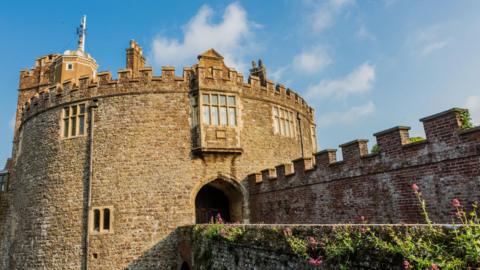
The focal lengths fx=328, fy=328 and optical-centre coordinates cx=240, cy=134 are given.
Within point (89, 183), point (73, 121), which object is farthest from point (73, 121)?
point (89, 183)

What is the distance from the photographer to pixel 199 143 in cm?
1590

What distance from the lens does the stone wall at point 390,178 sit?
7875 millimetres

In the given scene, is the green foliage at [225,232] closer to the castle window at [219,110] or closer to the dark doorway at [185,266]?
the dark doorway at [185,266]

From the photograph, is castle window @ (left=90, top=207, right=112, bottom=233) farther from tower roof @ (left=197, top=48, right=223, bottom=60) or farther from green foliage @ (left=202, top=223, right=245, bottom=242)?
tower roof @ (left=197, top=48, right=223, bottom=60)

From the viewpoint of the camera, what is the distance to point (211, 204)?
1853 centimetres

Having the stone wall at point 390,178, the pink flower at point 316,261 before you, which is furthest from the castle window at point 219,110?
the pink flower at point 316,261

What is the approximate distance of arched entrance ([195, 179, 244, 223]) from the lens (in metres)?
16.9

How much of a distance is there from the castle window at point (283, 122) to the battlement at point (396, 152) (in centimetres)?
557

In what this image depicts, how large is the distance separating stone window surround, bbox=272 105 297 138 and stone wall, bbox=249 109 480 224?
4.96 m

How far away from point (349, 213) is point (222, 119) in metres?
8.06

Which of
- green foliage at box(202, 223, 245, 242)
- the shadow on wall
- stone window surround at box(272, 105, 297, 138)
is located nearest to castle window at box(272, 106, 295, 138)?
stone window surround at box(272, 105, 297, 138)

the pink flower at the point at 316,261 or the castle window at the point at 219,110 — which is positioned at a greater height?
the castle window at the point at 219,110

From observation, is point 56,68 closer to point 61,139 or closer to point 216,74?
point 61,139

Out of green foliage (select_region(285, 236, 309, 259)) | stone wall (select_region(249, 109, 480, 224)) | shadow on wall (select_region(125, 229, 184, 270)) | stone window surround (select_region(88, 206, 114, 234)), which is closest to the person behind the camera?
green foliage (select_region(285, 236, 309, 259))
